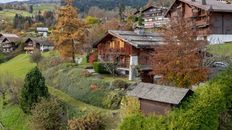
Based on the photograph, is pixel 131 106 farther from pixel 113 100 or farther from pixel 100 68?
pixel 100 68

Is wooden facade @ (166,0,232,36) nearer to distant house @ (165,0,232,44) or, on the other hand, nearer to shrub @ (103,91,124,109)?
distant house @ (165,0,232,44)

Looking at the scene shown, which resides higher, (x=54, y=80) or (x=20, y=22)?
(x=20, y=22)

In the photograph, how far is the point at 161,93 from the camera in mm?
25984

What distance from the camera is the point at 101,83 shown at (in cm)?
3978

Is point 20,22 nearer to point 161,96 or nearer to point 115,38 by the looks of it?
point 115,38

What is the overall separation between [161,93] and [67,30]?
92.8 ft

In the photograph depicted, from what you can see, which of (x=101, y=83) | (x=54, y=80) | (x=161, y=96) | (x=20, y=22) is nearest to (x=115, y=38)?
(x=101, y=83)

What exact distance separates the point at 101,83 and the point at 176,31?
43.3 feet

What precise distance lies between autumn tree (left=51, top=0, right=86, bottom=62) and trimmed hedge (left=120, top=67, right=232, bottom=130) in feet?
89.5

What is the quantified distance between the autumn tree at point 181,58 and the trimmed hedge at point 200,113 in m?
2.42

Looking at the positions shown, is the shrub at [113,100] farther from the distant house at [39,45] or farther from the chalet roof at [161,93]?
the distant house at [39,45]

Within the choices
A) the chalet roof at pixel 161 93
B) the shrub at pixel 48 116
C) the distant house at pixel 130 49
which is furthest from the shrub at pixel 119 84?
the chalet roof at pixel 161 93

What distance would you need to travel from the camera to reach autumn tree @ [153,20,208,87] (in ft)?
91.7

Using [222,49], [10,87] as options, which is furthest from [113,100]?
[10,87]
